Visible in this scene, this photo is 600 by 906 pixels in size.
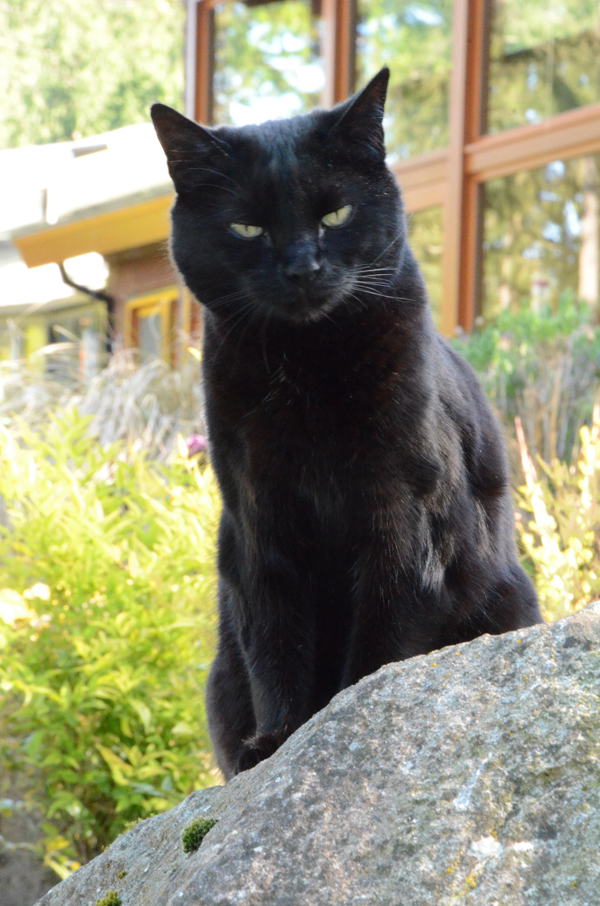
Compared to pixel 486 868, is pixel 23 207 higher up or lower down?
higher up

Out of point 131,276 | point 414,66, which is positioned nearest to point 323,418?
point 414,66

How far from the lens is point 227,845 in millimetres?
1312

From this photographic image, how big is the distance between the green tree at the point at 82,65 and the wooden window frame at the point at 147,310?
10.7 meters

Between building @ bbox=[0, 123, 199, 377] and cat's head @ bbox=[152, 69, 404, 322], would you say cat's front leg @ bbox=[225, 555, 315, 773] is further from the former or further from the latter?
building @ bbox=[0, 123, 199, 377]

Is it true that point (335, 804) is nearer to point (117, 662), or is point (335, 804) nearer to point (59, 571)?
point (117, 662)

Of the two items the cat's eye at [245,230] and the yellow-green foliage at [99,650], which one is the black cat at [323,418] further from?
the yellow-green foliage at [99,650]

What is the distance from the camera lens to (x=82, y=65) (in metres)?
20.1

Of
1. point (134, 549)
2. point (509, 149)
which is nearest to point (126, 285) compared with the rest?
point (509, 149)

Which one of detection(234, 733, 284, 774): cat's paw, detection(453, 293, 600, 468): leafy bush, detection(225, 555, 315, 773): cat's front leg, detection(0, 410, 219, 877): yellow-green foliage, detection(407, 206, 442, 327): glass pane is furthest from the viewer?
detection(407, 206, 442, 327): glass pane

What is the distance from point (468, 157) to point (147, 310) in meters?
4.30

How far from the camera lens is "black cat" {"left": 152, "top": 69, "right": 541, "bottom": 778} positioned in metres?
1.93

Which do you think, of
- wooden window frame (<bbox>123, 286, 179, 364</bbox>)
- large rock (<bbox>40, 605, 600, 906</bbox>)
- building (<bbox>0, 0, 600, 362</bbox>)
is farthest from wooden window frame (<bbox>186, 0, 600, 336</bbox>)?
large rock (<bbox>40, 605, 600, 906</bbox>)

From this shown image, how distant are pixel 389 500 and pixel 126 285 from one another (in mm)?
9248

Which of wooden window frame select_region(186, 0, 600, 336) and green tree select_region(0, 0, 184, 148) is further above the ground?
green tree select_region(0, 0, 184, 148)
